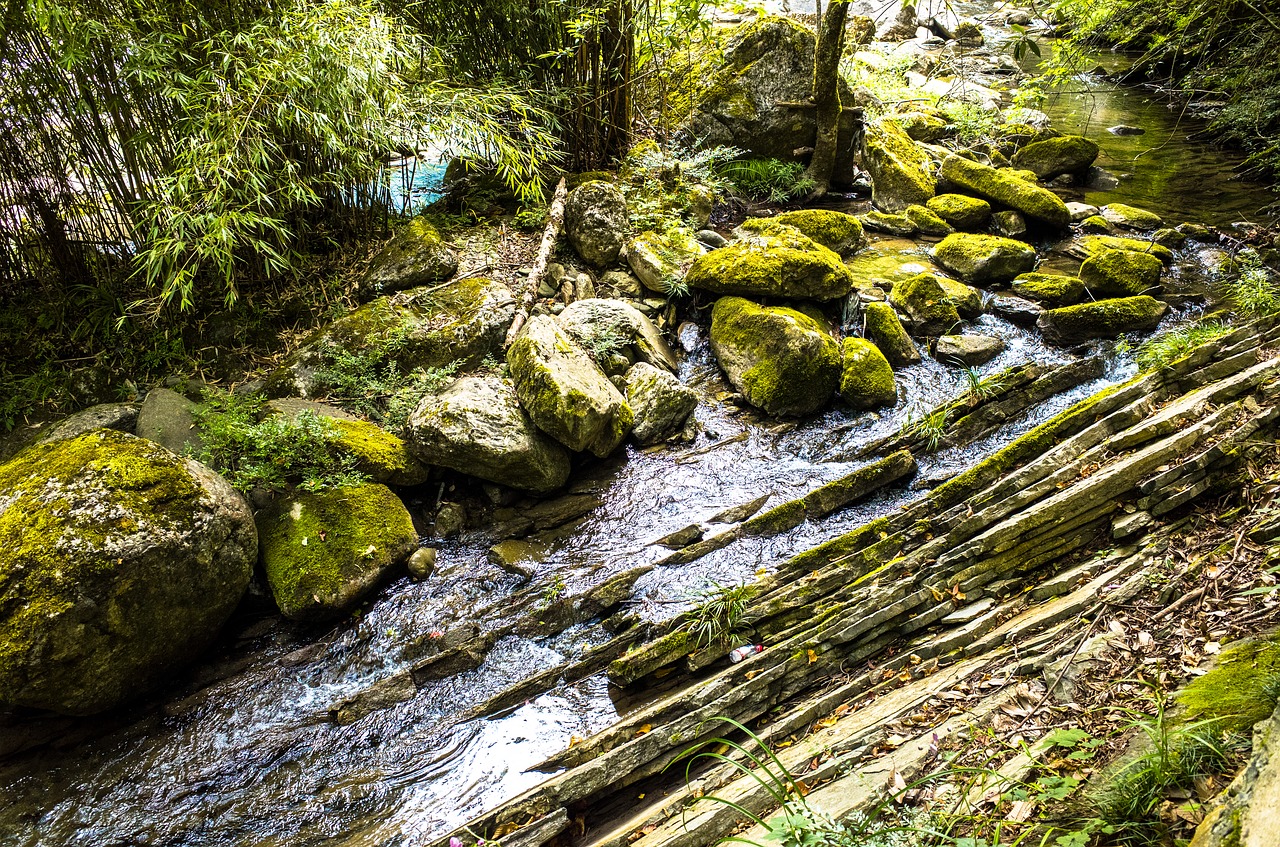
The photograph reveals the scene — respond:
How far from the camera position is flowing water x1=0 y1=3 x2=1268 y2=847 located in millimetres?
3131

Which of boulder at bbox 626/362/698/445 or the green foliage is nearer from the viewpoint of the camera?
the green foliage

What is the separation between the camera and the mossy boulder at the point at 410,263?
599 cm

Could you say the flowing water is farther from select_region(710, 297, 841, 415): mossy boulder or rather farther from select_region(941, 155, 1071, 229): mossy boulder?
select_region(941, 155, 1071, 229): mossy boulder

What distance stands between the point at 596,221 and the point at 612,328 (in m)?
1.72

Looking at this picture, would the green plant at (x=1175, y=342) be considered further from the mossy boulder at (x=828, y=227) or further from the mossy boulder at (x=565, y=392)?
the mossy boulder at (x=565, y=392)

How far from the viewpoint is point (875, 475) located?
4668 mm

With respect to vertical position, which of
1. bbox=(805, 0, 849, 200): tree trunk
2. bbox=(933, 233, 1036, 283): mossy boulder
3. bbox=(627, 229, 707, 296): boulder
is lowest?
bbox=(933, 233, 1036, 283): mossy boulder

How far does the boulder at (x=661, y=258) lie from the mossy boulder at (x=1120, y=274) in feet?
14.0

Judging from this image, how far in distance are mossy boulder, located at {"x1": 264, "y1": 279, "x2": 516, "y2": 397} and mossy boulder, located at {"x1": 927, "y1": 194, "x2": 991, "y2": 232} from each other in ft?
21.1

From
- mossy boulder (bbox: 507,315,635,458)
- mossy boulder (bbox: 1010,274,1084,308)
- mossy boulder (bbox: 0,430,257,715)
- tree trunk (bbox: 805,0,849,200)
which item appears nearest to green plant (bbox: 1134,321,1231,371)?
mossy boulder (bbox: 1010,274,1084,308)

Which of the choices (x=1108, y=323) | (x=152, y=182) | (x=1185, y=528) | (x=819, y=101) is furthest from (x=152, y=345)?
(x=1108, y=323)

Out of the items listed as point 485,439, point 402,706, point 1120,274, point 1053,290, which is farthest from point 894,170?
point 402,706

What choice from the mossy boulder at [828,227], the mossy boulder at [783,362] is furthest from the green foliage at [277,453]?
the mossy boulder at [828,227]

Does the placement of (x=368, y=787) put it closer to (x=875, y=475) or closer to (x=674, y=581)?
(x=674, y=581)
